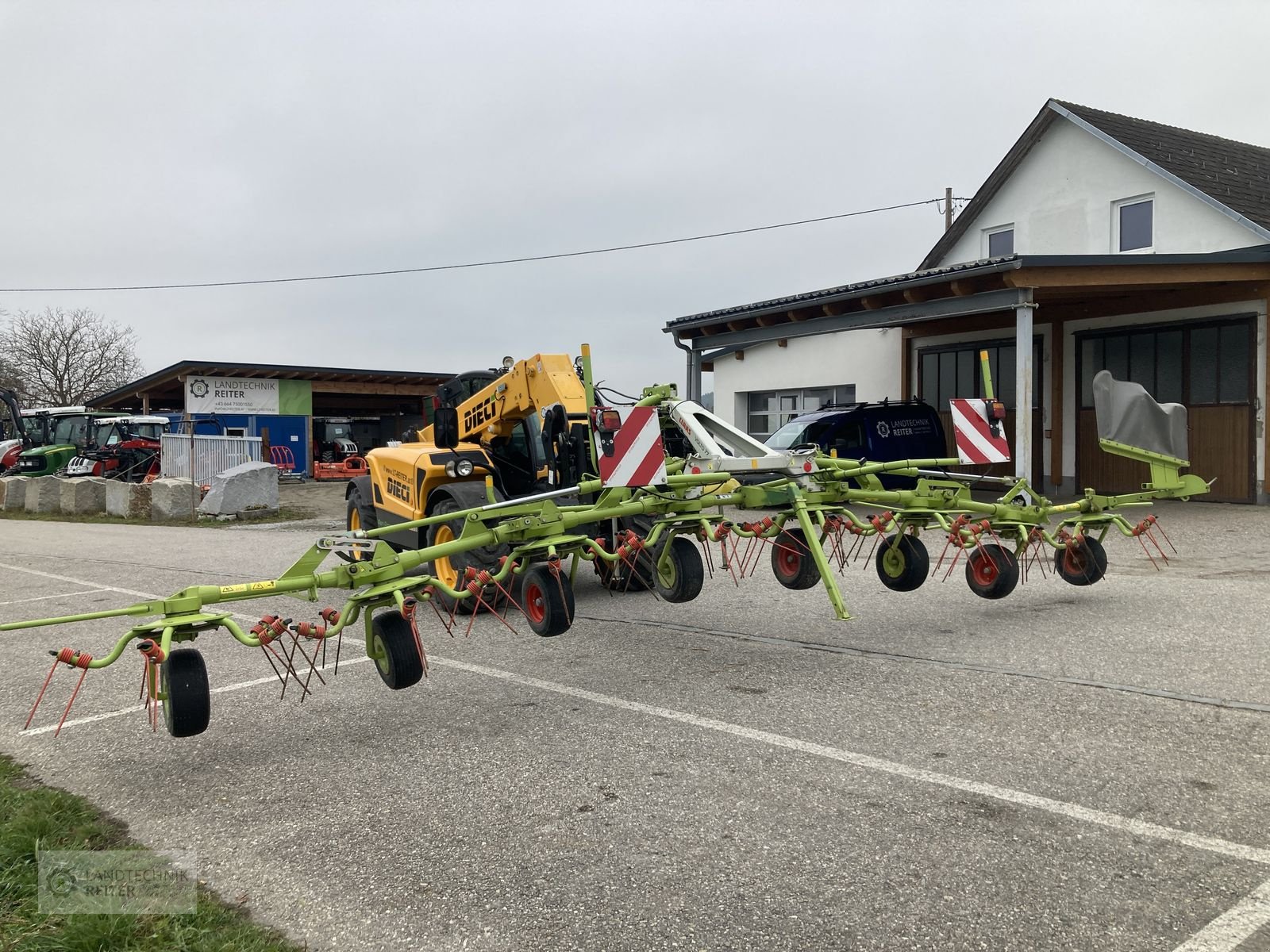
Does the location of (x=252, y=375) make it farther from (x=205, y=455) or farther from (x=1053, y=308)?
(x=1053, y=308)

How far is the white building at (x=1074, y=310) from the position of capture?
14.4 metres

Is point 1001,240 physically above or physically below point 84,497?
above

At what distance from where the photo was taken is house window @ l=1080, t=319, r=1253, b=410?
49.1 ft

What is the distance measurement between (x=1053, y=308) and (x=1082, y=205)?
353cm

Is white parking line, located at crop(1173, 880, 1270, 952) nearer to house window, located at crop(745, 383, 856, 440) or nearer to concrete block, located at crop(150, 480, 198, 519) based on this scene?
house window, located at crop(745, 383, 856, 440)

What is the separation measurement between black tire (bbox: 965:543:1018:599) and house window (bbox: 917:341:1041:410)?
1153 cm

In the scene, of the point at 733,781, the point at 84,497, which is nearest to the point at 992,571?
the point at 733,781

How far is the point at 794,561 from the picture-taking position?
664 cm

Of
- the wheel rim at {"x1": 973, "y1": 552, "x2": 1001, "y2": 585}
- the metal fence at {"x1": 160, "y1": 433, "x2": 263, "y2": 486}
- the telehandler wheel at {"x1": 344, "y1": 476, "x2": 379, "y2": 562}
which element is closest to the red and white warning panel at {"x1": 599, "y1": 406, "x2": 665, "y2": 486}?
the wheel rim at {"x1": 973, "y1": 552, "x2": 1001, "y2": 585}

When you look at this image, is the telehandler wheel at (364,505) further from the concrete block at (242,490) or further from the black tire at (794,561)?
the concrete block at (242,490)

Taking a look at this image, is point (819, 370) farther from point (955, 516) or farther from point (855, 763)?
point (855, 763)

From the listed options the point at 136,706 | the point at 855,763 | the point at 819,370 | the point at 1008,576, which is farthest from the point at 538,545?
the point at 819,370

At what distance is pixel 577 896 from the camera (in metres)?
3.21

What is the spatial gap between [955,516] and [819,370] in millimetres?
15371
